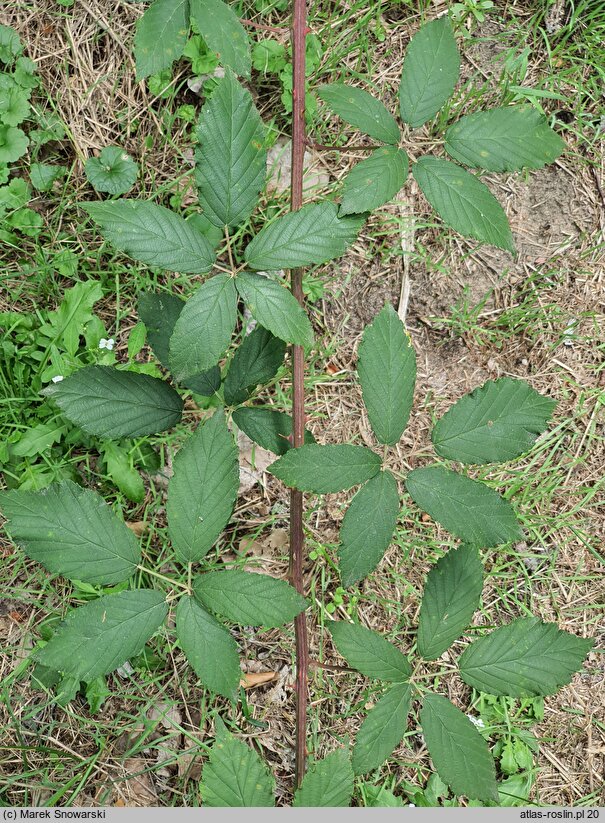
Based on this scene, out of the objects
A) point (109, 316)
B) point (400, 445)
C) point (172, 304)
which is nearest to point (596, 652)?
point (400, 445)

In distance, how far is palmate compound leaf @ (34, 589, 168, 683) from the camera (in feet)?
4.34

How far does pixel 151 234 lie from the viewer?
4.34ft

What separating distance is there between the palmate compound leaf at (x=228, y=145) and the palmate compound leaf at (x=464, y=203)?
34 centimetres

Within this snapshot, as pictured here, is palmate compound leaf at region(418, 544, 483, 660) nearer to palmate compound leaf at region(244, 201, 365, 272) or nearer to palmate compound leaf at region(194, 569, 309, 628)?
palmate compound leaf at region(194, 569, 309, 628)

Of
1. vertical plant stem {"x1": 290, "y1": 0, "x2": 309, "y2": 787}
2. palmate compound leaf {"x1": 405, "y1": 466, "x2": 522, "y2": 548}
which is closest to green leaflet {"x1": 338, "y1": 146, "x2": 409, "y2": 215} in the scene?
vertical plant stem {"x1": 290, "y1": 0, "x2": 309, "y2": 787}

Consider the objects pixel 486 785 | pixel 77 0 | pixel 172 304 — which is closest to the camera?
pixel 486 785

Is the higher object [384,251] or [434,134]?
[434,134]

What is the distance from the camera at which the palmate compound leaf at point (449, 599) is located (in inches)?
58.8

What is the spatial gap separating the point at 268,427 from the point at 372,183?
58 cm

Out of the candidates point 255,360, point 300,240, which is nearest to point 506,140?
point 300,240

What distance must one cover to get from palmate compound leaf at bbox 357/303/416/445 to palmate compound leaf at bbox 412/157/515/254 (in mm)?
225

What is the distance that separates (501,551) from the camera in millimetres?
→ 2252

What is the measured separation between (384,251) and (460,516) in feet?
3.73

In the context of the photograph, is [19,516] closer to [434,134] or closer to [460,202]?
[460,202]
